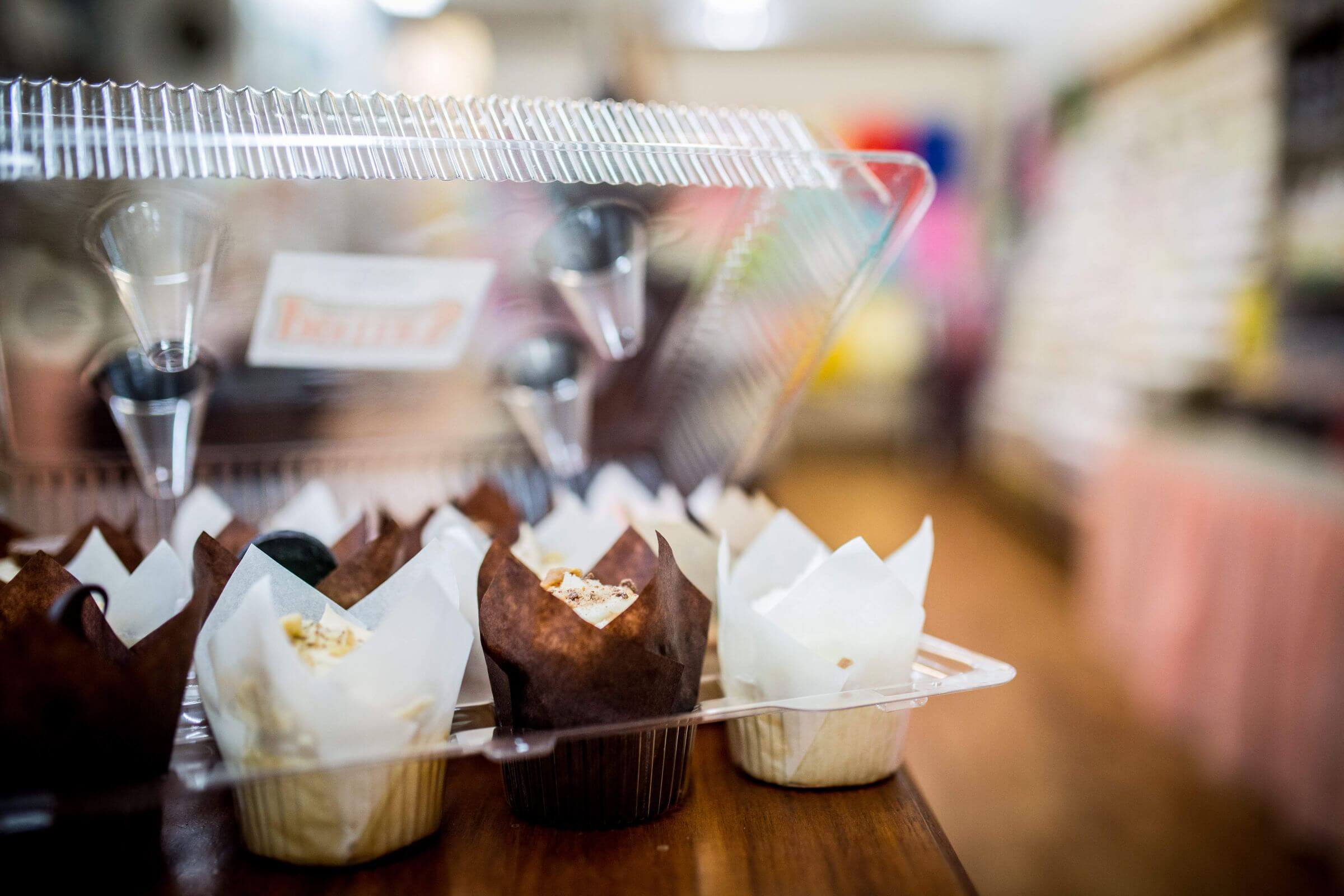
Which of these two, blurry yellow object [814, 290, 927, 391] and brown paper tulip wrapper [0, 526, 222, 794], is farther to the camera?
Answer: blurry yellow object [814, 290, 927, 391]

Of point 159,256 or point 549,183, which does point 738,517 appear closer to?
point 549,183

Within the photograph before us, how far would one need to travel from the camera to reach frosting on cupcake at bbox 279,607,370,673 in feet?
2.39

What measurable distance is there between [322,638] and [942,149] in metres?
7.48

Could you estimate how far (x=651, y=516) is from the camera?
3.51 feet

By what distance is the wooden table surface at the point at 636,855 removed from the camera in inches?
27.4

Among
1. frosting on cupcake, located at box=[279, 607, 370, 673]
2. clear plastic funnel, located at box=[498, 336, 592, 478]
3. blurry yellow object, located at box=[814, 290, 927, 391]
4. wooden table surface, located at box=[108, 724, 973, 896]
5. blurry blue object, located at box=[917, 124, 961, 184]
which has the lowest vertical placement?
blurry yellow object, located at box=[814, 290, 927, 391]

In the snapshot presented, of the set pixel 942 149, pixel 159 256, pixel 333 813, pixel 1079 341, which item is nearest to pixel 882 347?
pixel 942 149

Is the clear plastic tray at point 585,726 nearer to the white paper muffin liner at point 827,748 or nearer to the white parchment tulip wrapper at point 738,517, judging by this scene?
the white paper muffin liner at point 827,748

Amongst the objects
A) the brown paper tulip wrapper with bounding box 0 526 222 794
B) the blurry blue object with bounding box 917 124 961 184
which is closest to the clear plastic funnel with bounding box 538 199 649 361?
the brown paper tulip wrapper with bounding box 0 526 222 794

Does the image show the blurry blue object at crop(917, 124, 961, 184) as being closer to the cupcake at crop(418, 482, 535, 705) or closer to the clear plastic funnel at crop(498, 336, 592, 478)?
the clear plastic funnel at crop(498, 336, 592, 478)

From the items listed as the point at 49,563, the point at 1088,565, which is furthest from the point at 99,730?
the point at 1088,565

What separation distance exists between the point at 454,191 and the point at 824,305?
0.48 m

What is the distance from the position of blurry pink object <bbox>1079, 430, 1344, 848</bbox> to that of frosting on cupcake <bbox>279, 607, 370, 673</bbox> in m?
2.16

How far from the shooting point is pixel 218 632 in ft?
2.27
